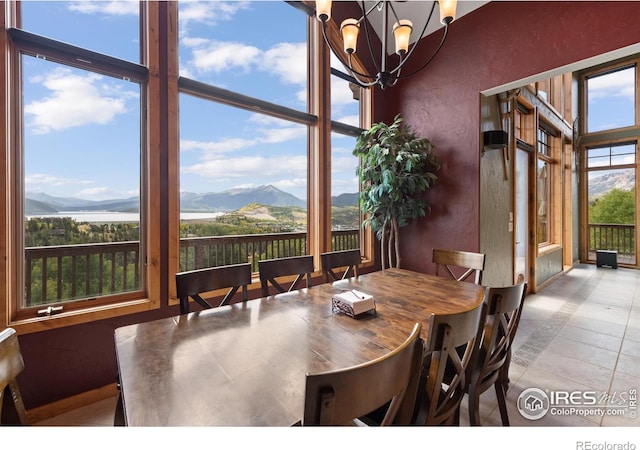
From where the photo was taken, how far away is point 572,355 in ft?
8.60

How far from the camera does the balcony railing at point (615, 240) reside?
6.41 metres

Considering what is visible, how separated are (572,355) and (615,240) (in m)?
6.16

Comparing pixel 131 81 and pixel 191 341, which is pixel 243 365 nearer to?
pixel 191 341

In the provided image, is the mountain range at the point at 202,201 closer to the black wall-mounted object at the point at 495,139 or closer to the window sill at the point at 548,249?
the black wall-mounted object at the point at 495,139

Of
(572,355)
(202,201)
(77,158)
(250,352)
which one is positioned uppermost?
(77,158)

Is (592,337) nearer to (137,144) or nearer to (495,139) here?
(495,139)

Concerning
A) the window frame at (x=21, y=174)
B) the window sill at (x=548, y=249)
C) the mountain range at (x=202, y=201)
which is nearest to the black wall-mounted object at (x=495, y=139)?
the mountain range at (x=202, y=201)

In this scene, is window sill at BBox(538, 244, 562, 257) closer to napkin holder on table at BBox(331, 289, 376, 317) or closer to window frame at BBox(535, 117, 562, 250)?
window frame at BBox(535, 117, 562, 250)

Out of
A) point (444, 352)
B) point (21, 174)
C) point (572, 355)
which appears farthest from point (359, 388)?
point (572, 355)

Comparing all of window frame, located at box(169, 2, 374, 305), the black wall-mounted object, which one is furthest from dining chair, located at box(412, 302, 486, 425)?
the black wall-mounted object

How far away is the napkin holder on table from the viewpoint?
1.54 metres

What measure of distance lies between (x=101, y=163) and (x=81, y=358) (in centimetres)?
147

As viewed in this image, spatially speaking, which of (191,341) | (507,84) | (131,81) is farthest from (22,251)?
(507,84)

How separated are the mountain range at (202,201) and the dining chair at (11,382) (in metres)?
1.56
